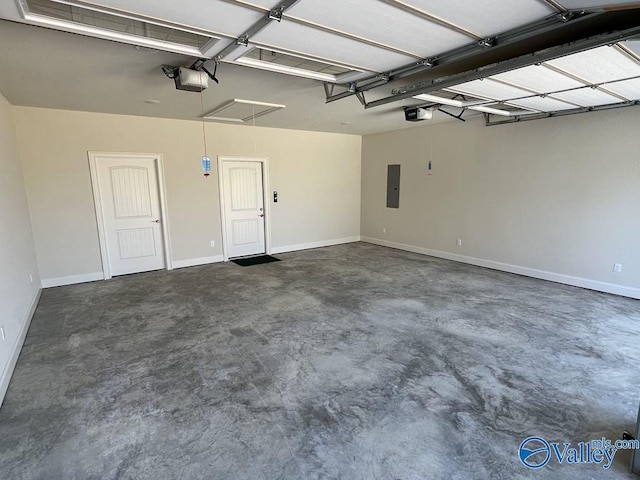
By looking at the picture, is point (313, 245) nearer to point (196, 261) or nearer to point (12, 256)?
point (196, 261)

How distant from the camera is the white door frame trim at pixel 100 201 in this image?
17.0 ft

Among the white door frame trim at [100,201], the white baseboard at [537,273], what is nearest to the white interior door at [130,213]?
the white door frame trim at [100,201]

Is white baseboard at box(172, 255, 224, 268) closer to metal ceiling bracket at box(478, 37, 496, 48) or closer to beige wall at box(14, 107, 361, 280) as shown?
beige wall at box(14, 107, 361, 280)

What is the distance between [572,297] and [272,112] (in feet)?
16.4

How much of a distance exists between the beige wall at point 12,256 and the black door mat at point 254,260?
9.89 ft

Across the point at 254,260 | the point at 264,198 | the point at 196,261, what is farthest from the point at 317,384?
the point at 264,198

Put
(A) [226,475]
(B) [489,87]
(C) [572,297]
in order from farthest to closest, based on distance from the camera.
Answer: (C) [572,297] < (B) [489,87] < (A) [226,475]

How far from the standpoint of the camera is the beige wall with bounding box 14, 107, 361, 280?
4863mm

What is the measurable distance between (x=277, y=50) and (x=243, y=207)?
4471 mm

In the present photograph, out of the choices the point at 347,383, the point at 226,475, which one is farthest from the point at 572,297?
the point at 226,475

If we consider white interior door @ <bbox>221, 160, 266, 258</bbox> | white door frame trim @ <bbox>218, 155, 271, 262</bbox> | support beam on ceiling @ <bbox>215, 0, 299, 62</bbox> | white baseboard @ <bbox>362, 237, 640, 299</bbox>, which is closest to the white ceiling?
support beam on ceiling @ <bbox>215, 0, 299, 62</bbox>

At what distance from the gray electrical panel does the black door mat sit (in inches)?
114

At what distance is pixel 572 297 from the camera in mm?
4539

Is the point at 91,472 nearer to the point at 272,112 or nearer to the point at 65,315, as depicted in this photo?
the point at 65,315
